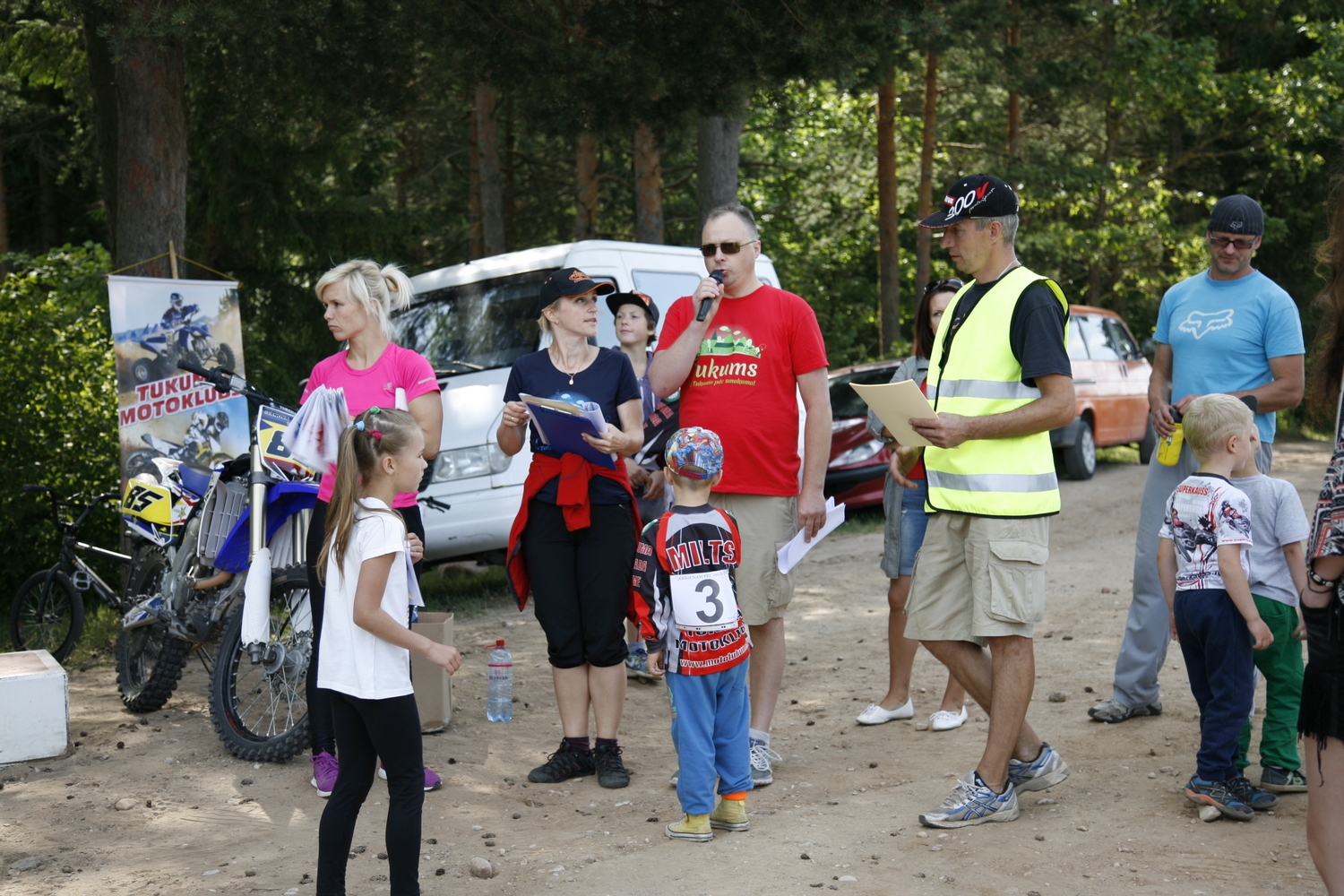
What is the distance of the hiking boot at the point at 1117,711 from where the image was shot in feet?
18.6

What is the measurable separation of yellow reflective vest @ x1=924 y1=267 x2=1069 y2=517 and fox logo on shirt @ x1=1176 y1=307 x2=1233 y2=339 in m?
1.14

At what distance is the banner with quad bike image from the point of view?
698 centimetres

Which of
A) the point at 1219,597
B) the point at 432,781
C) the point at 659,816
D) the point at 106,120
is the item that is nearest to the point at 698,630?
the point at 659,816

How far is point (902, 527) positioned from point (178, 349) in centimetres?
413

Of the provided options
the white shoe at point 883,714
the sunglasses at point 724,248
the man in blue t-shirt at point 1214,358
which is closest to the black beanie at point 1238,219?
the man in blue t-shirt at point 1214,358

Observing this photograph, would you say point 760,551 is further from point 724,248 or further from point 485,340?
point 485,340

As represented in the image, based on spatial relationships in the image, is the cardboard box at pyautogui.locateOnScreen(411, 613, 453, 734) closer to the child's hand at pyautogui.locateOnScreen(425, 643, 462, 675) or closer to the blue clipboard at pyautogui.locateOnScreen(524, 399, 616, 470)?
the blue clipboard at pyautogui.locateOnScreen(524, 399, 616, 470)

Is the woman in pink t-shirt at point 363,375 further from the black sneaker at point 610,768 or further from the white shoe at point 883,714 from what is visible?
the white shoe at point 883,714

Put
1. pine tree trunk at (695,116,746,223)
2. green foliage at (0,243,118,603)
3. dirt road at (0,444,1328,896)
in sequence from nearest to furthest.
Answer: dirt road at (0,444,1328,896) → green foliage at (0,243,118,603) → pine tree trunk at (695,116,746,223)

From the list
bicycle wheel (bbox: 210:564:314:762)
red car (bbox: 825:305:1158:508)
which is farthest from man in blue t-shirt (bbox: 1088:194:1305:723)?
red car (bbox: 825:305:1158:508)

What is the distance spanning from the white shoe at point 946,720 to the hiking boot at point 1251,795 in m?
1.52

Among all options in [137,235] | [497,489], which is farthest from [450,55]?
[497,489]

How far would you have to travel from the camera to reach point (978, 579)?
442 centimetres

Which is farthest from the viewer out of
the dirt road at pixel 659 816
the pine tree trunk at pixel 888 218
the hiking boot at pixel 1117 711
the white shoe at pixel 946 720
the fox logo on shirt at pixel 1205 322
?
the pine tree trunk at pixel 888 218
